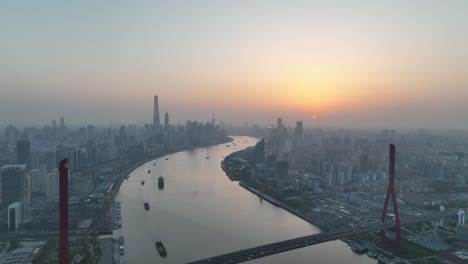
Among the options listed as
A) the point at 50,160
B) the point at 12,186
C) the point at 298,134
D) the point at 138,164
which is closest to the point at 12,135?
the point at 138,164

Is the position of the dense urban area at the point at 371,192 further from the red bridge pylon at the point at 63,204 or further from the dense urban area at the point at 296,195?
the red bridge pylon at the point at 63,204

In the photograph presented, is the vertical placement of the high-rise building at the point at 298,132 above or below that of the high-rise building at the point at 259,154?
above

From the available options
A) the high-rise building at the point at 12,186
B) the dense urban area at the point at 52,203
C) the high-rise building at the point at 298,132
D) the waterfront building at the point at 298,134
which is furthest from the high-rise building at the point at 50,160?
the high-rise building at the point at 298,132

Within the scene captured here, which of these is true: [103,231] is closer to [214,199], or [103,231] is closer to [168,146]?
[214,199]

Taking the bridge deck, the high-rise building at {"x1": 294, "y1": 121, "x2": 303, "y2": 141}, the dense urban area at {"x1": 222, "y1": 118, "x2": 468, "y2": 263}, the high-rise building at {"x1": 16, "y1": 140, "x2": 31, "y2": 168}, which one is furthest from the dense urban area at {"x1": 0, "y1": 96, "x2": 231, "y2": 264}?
the high-rise building at {"x1": 294, "y1": 121, "x2": 303, "y2": 141}

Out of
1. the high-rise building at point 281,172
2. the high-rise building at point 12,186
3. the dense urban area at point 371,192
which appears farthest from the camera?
the high-rise building at point 281,172

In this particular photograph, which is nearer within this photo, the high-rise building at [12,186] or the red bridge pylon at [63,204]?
the red bridge pylon at [63,204]

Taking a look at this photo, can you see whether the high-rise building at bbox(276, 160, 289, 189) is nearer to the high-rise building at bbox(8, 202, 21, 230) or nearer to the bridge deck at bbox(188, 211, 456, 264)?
the bridge deck at bbox(188, 211, 456, 264)

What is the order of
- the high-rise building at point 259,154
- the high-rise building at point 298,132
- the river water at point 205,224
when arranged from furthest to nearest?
1. the high-rise building at point 298,132
2. the high-rise building at point 259,154
3. the river water at point 205,224

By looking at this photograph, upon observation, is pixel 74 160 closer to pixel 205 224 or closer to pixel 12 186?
pixel 12 186
